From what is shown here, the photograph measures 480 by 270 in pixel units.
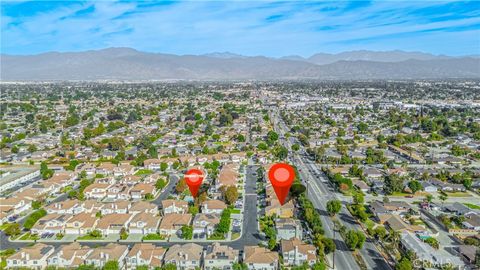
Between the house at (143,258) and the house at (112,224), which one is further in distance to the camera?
the house at (112,224)

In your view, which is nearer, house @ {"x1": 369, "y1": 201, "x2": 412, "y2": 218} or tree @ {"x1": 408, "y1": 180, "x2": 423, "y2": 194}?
house @ {"x1": 369, "y1": 201, "x2": 412, "y2": 218}

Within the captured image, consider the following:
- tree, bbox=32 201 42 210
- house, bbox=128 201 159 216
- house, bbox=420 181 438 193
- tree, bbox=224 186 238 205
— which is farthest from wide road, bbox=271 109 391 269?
tree, bbox=32 201 42 210

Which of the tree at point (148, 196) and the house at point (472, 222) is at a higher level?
the tree at point (148, 196)

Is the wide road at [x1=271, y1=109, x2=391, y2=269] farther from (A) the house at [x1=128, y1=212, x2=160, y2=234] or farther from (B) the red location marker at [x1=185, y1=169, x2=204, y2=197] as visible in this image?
(A) the house at [x1=128, y1=212, x2=160, y2=234]

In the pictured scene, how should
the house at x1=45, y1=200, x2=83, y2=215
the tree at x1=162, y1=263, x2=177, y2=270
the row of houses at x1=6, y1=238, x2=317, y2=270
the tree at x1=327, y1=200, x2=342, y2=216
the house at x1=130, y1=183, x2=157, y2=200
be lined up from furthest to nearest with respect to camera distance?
the house at x1=130, y1=183, x2=157, y2=200
the house at x1=45, y1=200, x2=83, y2=215
the tree at x1=327, y1=200, x2=342, y2=216
the row of houses at x1=6, y1=238, x2=317, y2=270
the tree at x1=162, y1=263, x2=177, y2=270

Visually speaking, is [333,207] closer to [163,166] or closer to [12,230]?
[163,166]

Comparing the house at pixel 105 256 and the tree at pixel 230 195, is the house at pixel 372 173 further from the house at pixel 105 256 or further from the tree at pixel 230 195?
the house at pixel 105 256

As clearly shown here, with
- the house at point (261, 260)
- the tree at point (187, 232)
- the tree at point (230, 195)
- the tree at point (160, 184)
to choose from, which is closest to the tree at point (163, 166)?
the tree at point (160, 184)
